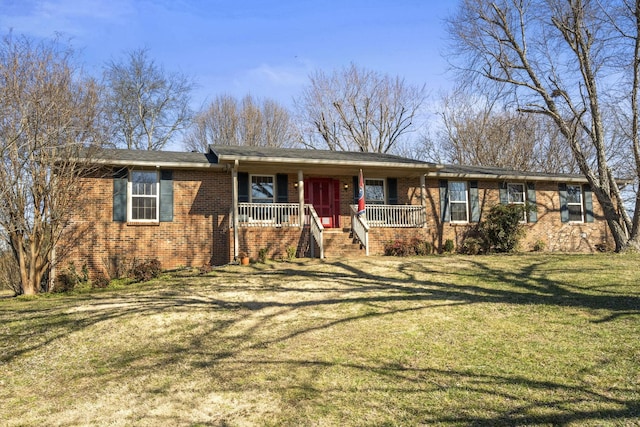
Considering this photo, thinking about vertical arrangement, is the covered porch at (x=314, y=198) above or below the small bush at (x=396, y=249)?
above

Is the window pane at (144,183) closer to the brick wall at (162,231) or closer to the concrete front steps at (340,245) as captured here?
the brick wall at (162,231)

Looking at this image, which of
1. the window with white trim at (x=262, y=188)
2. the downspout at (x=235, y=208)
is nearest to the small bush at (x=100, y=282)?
the downspout at (x=235, y=208)

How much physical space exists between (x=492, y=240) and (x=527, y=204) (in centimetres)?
254

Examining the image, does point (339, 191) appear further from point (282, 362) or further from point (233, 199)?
point (282, 362)

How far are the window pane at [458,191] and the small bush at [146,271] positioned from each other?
1082cm

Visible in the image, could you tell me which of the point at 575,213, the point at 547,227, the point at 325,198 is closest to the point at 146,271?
the point at 325,198

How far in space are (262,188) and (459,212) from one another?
7.51 metres

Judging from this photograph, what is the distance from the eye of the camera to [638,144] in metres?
14.6

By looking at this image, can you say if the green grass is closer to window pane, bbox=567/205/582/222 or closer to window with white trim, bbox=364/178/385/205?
window with white trim, bbox=364/178/385/205

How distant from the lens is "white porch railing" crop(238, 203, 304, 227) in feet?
48.4

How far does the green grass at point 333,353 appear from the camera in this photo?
4500 mm

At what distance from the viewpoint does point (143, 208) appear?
46.5 feet

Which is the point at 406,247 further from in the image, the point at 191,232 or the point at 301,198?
the point at 191,232

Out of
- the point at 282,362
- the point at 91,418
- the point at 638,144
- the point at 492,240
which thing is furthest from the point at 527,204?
the point at 91,418
